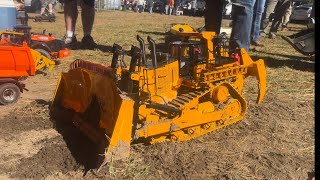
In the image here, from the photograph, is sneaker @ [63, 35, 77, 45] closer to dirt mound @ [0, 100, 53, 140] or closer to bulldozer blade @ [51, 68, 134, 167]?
dirt mound @ [0, 100, 53, 140]

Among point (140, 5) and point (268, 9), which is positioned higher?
point (140, 5)

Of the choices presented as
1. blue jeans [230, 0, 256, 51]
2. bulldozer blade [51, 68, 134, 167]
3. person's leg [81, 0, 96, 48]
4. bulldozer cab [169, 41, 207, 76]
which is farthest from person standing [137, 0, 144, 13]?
bulldozer cab [169, 41, 207, 76]

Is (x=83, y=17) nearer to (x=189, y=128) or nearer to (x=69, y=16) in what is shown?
(x=69, y=16)

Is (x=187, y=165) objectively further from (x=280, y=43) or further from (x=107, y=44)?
(x=280, y=43)

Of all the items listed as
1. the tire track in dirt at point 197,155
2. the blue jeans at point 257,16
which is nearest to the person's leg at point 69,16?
the blue jeans at point 257,16

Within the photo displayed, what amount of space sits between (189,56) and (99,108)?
1452mm

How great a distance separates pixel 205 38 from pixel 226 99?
2.94 ft

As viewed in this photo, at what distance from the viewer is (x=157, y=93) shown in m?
4.66

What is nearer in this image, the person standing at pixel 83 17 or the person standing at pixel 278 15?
the person standing at pixel 83 17

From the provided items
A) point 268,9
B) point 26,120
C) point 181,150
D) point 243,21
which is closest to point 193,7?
point 268,9

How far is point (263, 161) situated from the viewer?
436cm

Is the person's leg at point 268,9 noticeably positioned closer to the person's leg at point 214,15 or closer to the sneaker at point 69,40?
the person's leg at point 214,15

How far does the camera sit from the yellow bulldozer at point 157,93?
14.1ft

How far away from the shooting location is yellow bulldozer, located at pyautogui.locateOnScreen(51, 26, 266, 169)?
4293 mm
